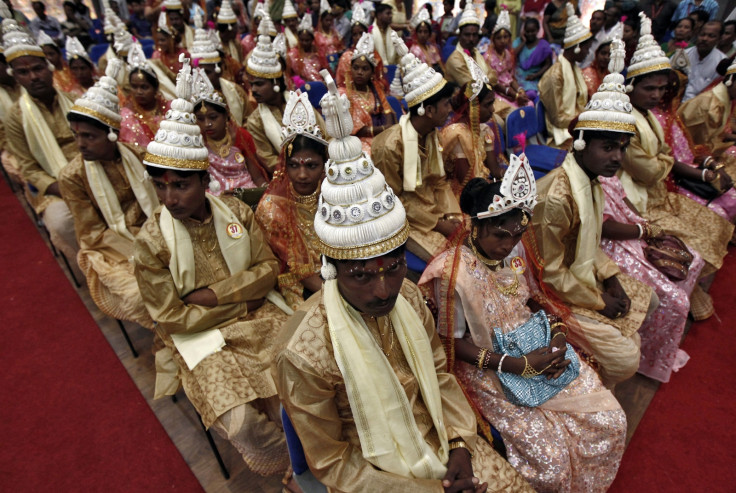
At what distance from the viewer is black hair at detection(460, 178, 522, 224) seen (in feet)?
6.35

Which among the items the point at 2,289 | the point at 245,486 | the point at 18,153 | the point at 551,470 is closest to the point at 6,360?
the point at 2,289

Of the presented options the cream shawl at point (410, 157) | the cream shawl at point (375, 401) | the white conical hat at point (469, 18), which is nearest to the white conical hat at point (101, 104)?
the cream shawl at point (410, 157)

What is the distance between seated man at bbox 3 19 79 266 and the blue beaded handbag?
3.48 m

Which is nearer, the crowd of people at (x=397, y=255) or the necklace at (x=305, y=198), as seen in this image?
the crowd of people at (x=397, y=255)

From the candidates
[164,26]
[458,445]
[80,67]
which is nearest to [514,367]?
[458,445]

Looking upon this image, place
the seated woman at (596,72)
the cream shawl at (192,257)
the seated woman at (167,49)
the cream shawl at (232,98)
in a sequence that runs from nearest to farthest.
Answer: the cream shawl at (192,257)
the cream shawl at (232,98)
the seated woman at (596,72)
the seated woman at (167,49)

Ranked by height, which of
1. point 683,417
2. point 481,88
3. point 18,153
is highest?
point 481,88

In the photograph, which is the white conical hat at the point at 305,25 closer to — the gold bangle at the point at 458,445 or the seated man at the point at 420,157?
the seated man at the point at 420,157

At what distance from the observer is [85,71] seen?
4961 mm

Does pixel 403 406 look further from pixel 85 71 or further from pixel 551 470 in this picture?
pixel 85 71

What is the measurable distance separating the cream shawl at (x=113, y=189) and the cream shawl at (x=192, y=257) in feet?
2.76

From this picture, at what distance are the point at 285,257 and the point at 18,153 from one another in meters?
2.85

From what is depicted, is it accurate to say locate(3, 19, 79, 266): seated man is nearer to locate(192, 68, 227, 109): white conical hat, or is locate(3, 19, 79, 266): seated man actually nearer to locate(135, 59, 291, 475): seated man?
locate(192, 68, 227, 109): white conical hat

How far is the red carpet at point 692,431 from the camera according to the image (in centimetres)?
236
